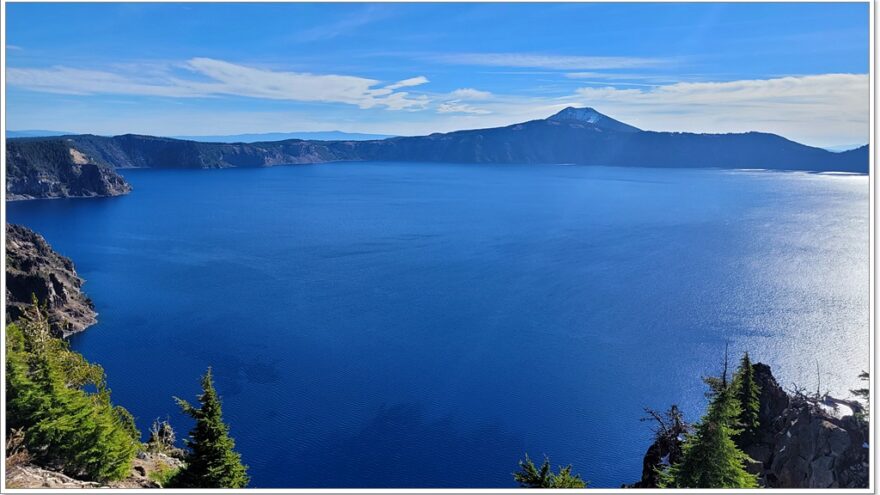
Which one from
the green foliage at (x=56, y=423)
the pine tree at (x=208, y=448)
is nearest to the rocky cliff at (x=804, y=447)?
the pine tree at (x=208, y=448)

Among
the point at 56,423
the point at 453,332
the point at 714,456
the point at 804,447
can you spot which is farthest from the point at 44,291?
the point at 804,447

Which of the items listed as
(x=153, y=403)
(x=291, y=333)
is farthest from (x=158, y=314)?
(x=153, y=403)

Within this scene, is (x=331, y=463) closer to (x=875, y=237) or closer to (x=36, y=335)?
(x=36, y=335)

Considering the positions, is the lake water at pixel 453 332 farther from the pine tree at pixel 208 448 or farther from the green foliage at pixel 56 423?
the pine tree at pixel 208 448

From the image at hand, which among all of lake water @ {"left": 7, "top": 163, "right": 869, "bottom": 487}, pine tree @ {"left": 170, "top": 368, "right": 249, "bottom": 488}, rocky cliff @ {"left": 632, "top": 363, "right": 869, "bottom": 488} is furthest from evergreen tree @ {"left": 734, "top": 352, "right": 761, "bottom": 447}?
pine tree @ {"left": 170, "top": 368, "right": 249, "bottom": 488}

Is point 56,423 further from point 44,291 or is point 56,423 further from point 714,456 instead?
point 44,291

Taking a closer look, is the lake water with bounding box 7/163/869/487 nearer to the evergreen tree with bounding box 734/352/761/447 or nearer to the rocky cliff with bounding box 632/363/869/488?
the evergreen tree with bounding box 734/352/761/447
